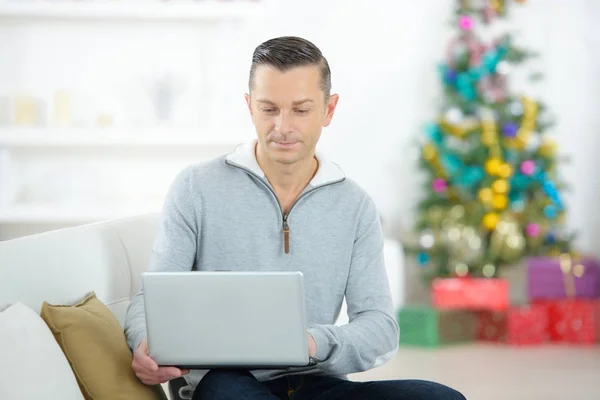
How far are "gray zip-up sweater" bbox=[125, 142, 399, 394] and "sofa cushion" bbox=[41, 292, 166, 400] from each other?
0.12 m

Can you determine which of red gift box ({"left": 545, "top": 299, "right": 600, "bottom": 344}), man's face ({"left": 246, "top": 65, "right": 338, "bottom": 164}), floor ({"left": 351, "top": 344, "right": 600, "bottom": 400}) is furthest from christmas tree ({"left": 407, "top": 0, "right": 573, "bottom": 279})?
man's face ({"left": 246, "top": 65, "right": 338, "bottom": 164})

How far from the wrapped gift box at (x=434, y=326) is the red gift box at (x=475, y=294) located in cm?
6

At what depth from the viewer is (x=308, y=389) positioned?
2.07 m

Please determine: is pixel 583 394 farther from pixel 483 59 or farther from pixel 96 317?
pixel 96 317

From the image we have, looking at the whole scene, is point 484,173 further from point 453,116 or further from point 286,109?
point 286,109

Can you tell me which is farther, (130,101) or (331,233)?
(130,101)

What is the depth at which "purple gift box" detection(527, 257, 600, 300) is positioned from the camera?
203 inches

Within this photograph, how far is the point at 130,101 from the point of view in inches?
209

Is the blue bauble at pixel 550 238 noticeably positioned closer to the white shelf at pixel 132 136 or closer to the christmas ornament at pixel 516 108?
the christmas ornament at pixel 516 108

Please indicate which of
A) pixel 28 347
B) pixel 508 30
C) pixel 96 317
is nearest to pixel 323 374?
pixel 96 317

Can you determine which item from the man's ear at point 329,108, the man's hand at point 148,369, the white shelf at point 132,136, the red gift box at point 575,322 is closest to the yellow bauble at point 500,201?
the red gift box at point 575,322

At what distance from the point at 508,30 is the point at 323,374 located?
12.9ft

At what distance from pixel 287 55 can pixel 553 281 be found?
3.41 meters

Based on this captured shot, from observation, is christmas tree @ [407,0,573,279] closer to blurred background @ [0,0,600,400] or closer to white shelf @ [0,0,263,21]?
blurred background @ [0,0,600,400]
